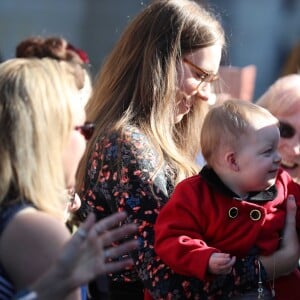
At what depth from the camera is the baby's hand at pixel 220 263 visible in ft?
9.72

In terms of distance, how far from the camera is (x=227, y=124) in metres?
3.23

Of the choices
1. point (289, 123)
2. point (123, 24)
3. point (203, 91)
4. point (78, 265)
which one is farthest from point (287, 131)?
point (123, 24)

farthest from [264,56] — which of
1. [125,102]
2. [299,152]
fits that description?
[125,102]

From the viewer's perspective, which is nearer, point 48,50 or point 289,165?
point 289,165

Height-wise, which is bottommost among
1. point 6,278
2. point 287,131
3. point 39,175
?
point 287,131

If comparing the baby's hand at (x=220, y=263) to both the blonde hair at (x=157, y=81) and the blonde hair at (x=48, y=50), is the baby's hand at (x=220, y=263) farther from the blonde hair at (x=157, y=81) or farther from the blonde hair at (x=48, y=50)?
the blonde hair at (x=48, y=50)

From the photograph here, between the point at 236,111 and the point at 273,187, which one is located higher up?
the point at 236,111

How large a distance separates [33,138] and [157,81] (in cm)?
98

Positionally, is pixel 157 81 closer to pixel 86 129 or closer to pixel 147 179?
pixel 147 179

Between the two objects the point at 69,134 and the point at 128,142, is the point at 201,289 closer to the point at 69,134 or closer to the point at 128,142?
the point at 128,142

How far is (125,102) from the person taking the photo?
3.48 meters

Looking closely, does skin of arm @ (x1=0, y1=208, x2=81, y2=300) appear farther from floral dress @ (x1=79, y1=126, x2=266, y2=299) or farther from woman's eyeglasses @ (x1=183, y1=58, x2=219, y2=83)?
woman's eyeglasses @ (x1=183, y1=58, x2=219, y2=83)

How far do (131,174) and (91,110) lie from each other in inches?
18.9

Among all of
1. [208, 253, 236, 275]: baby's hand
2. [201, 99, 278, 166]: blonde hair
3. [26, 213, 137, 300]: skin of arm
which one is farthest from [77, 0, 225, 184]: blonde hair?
[26, 213, 137, 300]: skin of arm
